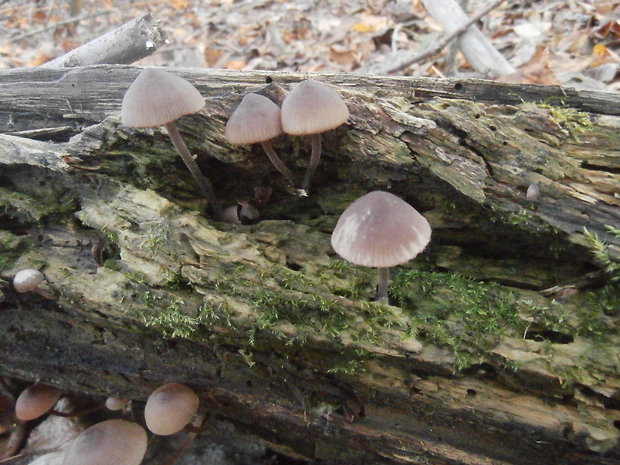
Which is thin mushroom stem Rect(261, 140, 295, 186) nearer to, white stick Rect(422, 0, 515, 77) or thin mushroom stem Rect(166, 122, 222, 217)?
thin mushroom stem Rect(166, 122, 222, 217)

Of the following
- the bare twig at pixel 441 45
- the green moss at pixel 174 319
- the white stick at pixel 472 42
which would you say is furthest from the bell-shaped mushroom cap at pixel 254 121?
the bare twig at pixel 441 45

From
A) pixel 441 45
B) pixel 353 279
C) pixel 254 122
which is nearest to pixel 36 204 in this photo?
pixel 254 122

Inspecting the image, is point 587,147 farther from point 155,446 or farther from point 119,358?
point 155,446

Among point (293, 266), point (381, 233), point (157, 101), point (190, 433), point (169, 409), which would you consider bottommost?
point (190, 433)

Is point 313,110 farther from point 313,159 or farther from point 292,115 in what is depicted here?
point 313,159

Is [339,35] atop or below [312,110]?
below

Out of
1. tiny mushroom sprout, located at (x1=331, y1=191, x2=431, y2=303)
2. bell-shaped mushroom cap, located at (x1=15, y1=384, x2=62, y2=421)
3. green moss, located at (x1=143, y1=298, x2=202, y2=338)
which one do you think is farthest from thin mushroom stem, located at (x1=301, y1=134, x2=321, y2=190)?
bell-shaped mushroom cap, located at (x1=15, y1=384, x2=62, y2=421)
